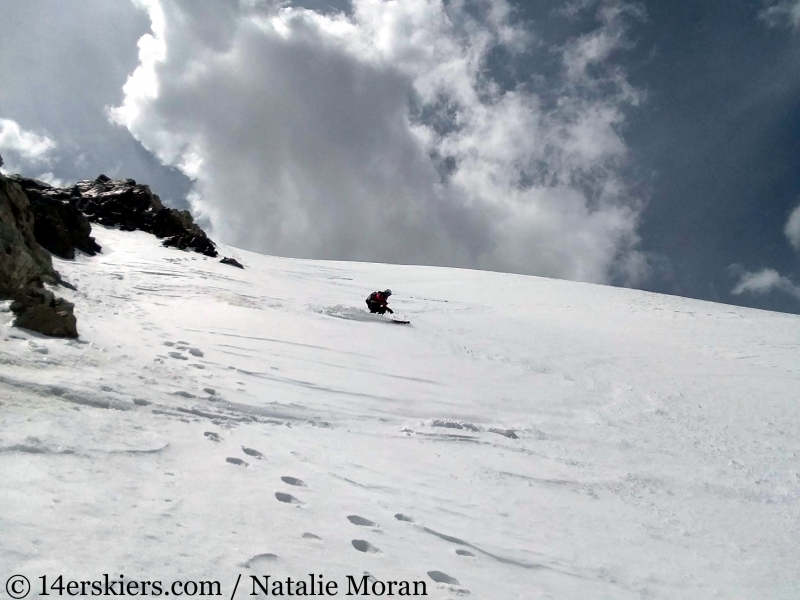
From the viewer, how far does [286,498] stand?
174 inches

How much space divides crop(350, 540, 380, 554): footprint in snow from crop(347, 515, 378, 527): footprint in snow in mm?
275

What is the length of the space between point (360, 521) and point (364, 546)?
371mm

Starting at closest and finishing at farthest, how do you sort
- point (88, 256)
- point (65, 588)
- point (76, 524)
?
point (65, 588)
point (76, 524)
point (88, 256)

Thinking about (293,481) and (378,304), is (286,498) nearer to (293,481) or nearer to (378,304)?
(293,481)

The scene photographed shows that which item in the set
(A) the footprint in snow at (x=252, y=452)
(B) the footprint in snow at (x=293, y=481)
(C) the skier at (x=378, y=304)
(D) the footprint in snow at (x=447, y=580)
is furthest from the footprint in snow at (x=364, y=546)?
(C) the skier at (x=378, y=304)

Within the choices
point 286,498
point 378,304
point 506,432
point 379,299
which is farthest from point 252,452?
point 379,299

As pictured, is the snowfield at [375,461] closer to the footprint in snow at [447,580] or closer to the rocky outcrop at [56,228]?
the footprint in snow at [447,580]

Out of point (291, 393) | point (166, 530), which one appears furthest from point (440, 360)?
point (166, 530)

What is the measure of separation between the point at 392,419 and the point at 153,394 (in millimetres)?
3437

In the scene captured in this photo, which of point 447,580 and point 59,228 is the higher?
point 59,228

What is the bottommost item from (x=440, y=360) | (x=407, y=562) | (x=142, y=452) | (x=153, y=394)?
(x=407, y=562)

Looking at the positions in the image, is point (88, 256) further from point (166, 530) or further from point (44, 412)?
point (166, 530)

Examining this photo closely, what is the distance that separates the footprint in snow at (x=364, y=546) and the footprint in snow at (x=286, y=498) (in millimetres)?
700

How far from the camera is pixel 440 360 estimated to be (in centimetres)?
1223
